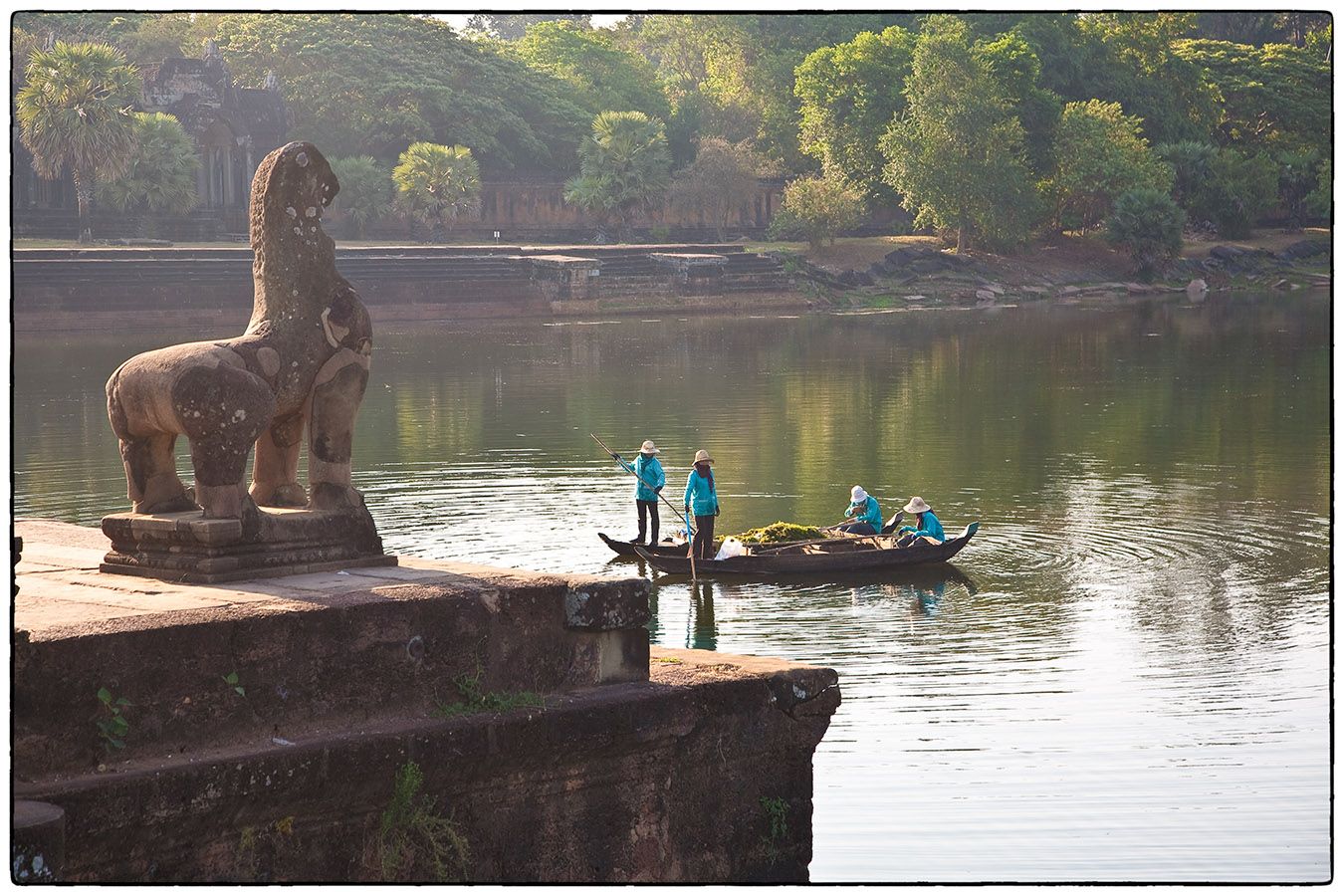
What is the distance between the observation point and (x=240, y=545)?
24.6 feet

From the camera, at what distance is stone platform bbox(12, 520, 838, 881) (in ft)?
20.2

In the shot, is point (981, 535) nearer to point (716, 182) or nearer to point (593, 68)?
point (716, 182)

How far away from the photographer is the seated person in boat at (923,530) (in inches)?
624

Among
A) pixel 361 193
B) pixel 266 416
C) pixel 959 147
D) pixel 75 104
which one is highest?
pixel 959 147

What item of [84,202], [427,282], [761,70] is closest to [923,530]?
[427,282]

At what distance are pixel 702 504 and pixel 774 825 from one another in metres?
7.76

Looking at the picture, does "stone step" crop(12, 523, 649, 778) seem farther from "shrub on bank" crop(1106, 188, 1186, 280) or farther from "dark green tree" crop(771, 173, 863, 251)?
"shrub on bank" crop(1106, 188, 1186, 280)

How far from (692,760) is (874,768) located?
2.77m

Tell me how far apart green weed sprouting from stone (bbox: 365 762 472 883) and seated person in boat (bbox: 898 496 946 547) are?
363 inches

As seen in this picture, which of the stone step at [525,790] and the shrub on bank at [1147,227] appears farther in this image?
the shrub on bank at [1147,227]

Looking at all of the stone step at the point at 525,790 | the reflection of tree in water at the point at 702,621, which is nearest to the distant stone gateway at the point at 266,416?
the stone step at the point at 525,790

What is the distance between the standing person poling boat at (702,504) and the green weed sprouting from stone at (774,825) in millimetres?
7610

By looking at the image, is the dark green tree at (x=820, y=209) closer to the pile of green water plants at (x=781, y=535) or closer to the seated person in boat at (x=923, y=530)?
the seated person in boat at (x=923, y=530)

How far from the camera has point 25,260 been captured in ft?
145
